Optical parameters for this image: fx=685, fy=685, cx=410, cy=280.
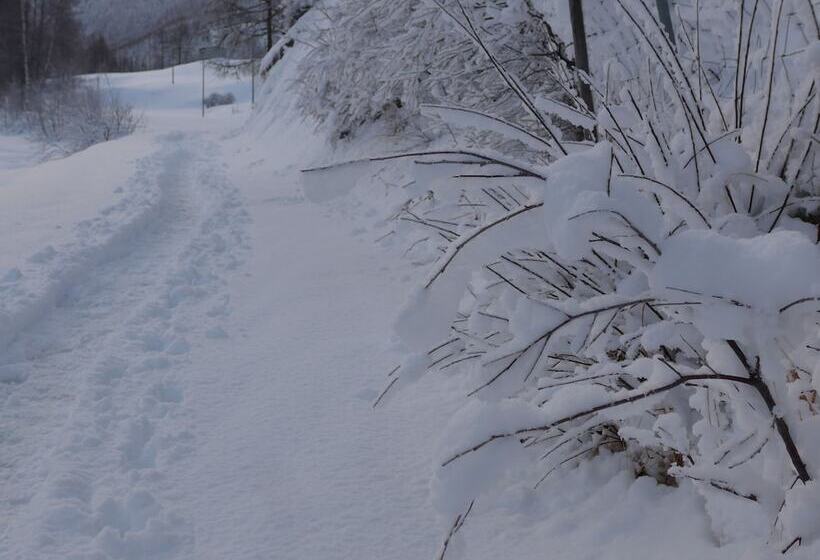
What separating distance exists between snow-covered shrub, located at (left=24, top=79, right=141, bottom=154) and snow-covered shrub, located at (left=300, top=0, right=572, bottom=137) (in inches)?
518

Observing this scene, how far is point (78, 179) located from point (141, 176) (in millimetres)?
688

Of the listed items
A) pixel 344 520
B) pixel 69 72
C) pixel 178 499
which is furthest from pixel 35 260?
pixel 69 72

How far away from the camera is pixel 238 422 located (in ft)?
7.48

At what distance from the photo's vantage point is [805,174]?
1073 mm

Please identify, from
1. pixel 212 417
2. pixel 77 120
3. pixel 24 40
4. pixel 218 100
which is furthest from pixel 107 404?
pixel 218 100

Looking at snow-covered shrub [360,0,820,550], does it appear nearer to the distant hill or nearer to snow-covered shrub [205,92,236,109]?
snow-covered shrub [205,92,236,109]

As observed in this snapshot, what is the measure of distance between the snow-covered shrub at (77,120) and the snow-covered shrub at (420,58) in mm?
13149

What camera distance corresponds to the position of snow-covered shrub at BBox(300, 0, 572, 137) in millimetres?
4184

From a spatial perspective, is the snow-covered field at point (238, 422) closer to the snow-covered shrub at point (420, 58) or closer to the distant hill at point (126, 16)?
the snow-covered shrub at point (420, 58)

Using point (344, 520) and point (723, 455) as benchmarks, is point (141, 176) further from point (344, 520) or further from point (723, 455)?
point (723, 455)

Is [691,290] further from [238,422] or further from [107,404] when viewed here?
[107,404]

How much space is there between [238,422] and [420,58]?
11.2 feet

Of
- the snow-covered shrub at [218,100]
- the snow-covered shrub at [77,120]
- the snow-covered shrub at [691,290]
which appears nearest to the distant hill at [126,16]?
the snow-covered shrub at [218,100]

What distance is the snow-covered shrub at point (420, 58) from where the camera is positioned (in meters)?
4.18
